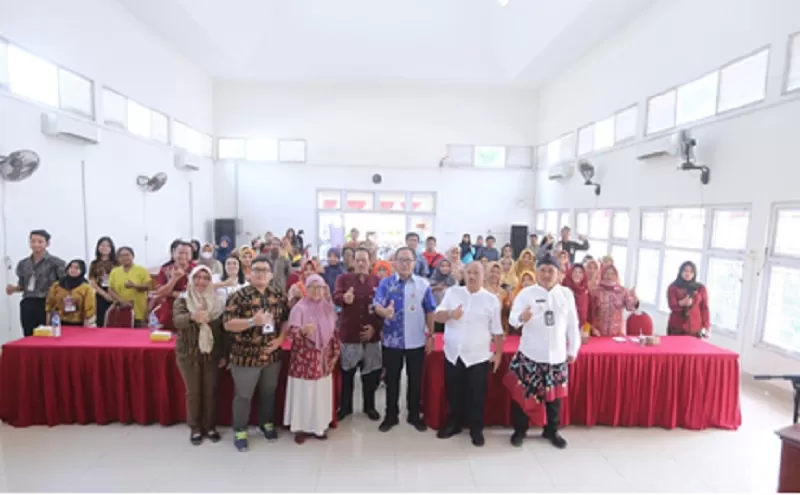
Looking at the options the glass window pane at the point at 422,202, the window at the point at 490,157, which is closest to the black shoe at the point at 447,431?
the glass window pane at the point at 422,202

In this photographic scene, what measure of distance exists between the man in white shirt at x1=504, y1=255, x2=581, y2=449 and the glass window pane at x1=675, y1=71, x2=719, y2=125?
449 centimetres

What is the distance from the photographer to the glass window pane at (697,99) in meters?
5.34

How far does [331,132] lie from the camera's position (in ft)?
36.6

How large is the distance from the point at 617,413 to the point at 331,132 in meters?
9.85

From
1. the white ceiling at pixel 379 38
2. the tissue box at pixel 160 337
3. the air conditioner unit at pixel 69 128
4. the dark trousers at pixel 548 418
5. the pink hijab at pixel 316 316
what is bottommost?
the dark trousers at pixel 548 418

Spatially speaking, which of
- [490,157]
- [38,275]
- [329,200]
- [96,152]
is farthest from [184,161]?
[490,157]

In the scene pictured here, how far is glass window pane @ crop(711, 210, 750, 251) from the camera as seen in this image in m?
Result: 4.94

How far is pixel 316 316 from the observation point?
2.83m

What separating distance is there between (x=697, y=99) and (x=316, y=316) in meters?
6.09

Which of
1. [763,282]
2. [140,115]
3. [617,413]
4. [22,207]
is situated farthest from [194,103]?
[763,282]

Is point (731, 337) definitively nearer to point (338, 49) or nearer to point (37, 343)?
point (37, 343)

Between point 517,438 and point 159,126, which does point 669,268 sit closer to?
point 517,438

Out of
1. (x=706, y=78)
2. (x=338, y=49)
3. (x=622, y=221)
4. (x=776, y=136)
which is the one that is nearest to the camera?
(x=776, y=136)

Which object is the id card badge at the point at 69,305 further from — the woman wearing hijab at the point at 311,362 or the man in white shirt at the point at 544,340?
the man in white shirt at the point at 544,340
